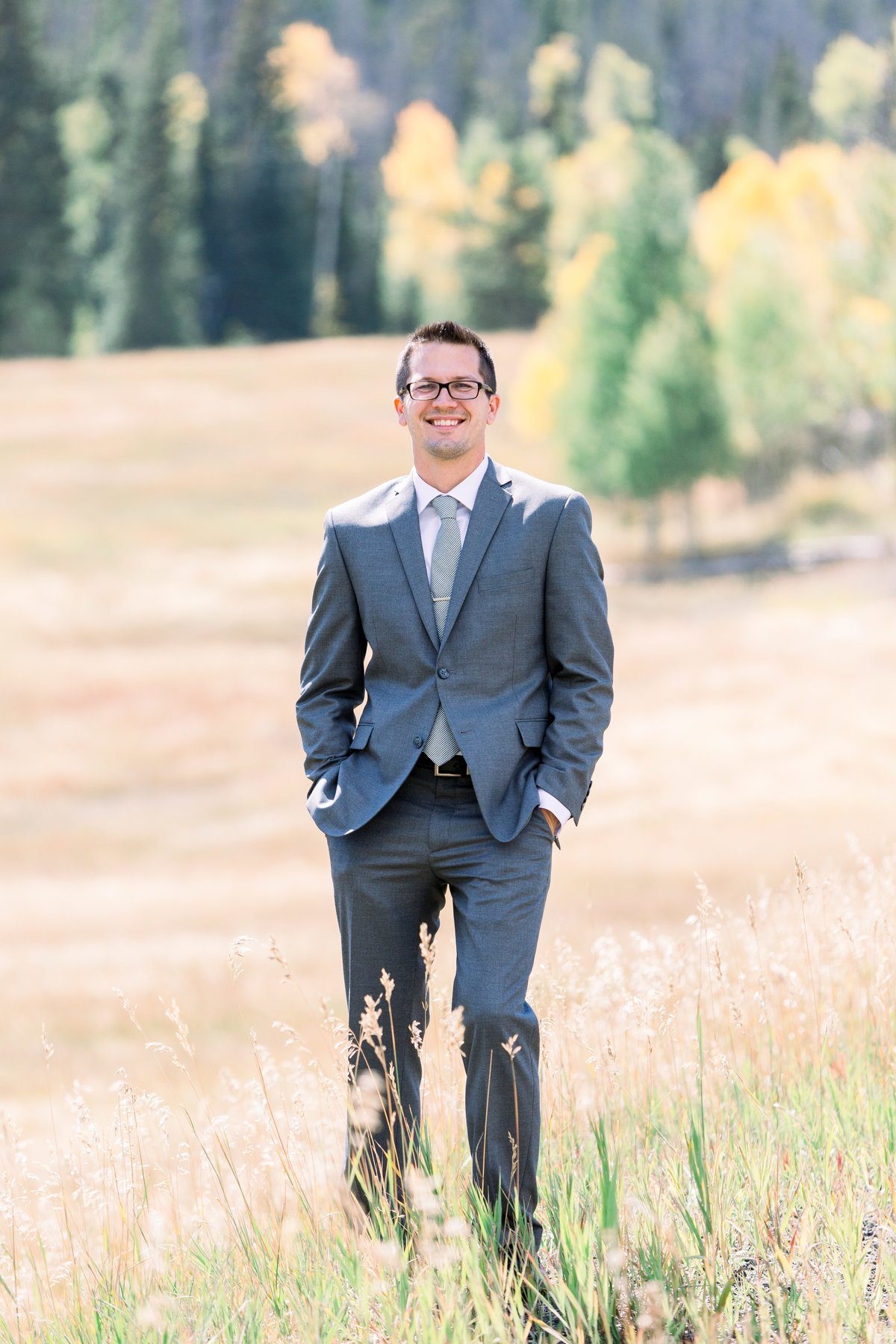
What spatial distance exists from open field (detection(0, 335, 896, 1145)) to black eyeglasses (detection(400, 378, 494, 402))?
1.24 m

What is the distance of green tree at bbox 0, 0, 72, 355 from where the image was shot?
6206cm

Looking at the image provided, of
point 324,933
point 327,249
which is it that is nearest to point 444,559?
point 324,933

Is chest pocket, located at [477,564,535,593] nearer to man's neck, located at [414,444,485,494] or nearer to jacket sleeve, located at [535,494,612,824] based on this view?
jacket sleeve, located at [535,494,612,824]

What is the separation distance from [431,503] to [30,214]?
6560 centimetres

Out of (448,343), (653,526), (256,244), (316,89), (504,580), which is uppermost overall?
(316,89)

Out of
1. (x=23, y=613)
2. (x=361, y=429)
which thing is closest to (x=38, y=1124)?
(x=23, y=613)

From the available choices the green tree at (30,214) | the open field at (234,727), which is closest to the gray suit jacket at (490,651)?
the open field at (234,727)

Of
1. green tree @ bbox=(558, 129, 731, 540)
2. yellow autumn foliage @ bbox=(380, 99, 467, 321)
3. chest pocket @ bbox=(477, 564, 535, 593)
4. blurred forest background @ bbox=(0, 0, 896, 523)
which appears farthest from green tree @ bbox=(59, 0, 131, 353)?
chest pocket @ bbox=(477, 564, 535, 593)

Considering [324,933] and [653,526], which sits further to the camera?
[653,526]

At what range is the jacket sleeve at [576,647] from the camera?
3131mm

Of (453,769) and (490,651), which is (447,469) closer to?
(490,651)

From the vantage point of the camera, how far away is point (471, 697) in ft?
10.4

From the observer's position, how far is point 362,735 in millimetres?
3287

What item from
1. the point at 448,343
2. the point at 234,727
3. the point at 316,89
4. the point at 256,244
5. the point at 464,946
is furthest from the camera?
the point at 316,89
